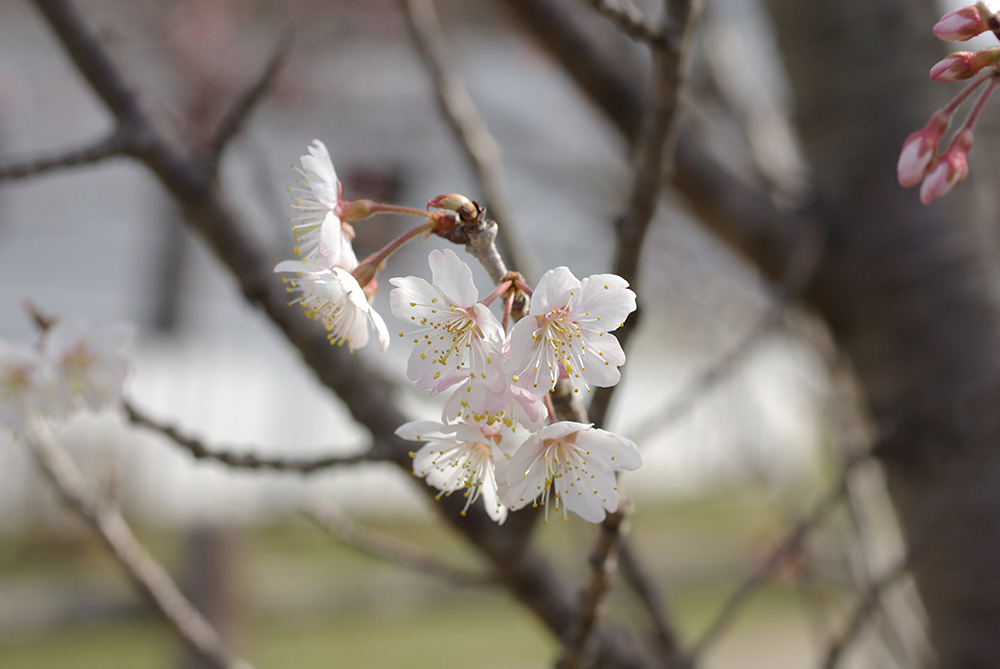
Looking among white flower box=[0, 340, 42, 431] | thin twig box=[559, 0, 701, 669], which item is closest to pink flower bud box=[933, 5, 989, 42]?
thin twig box=[559, 0, 701, 669]

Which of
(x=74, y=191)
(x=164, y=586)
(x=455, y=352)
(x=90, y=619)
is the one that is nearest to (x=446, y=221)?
(x=455, y=352)

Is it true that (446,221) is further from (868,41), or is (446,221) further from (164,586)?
(868,41)

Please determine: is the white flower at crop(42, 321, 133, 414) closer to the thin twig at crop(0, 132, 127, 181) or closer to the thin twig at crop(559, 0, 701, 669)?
the thin twig at crop(0, 132, 127, 181)

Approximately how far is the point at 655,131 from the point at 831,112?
105 centimetres

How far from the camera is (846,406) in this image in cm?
190

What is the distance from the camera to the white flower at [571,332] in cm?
62

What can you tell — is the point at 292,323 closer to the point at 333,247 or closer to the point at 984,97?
the point at 333,247

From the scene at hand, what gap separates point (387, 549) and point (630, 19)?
0.74m

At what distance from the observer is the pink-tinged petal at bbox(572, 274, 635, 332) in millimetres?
686

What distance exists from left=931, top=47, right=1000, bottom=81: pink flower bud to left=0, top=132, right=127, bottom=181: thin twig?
91 centimetres

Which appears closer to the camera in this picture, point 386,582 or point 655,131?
point 655,131

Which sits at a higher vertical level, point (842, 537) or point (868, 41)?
point (868, 41)

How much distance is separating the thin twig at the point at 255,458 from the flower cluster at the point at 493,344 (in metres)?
0.17

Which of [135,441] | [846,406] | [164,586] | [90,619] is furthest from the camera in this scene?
[135,441]
